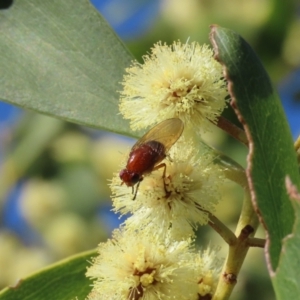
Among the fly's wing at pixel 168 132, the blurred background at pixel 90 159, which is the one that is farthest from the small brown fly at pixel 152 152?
the blurred background at pixel 90 159

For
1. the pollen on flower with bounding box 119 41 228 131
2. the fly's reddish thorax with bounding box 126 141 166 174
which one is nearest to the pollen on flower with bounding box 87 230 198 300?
the fly's reddish thorax with bounding box 126 141 166 174

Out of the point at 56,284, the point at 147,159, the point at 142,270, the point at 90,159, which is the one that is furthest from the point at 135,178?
the point at 90,159

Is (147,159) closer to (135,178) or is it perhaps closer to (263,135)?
(135,178)

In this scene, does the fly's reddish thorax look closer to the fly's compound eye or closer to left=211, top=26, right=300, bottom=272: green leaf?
the fly's compound eye

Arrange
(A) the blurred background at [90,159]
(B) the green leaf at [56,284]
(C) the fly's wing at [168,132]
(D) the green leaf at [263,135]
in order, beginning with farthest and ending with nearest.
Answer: (A) the blurred background at [90,159] < (B) the green leaf at [56,284] < (C) the fly's wing at [168,132] < (D) the green leaf at [263,135]

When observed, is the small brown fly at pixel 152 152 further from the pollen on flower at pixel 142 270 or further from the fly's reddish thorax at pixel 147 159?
the pollen on flower at pixel 142 270

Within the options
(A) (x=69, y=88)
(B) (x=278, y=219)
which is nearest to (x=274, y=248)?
(B) (x=278, y=219)
